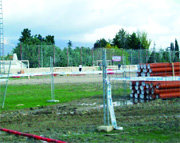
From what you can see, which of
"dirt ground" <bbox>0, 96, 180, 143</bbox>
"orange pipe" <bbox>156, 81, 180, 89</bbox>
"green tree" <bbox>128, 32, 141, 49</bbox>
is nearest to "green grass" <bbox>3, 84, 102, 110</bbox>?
"dirt ground" <bbox>0, 96, 180, 143</bbox>

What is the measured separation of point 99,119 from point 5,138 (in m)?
3.80

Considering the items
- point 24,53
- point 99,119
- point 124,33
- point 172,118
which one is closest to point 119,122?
point 99,119

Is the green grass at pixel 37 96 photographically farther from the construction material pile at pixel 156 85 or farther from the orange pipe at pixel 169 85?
the orange pipe at pixel 169 85

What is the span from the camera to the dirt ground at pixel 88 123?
8.91m

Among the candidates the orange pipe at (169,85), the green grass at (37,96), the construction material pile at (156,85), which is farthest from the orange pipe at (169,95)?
the green grass at (37,96)

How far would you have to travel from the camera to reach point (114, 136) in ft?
29.6

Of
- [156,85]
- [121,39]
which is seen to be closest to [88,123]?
[156,85]

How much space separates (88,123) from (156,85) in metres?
7.73

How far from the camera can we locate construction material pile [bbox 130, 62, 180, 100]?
59.4 feet

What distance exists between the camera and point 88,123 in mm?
11273

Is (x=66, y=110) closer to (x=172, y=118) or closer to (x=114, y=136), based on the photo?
(x=172, y=118)

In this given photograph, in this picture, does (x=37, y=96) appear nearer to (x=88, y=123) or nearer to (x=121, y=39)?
(x=88, y=123)

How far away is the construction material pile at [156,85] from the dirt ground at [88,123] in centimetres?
323

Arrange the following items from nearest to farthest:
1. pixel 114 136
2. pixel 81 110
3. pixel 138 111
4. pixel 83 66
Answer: pixel 114 136 → pixel 138 111 → pixel 81 110 → pixel 83 66
